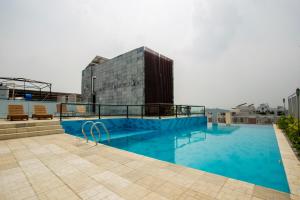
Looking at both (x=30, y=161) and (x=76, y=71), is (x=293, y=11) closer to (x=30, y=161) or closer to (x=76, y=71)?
(x=30, y=161)

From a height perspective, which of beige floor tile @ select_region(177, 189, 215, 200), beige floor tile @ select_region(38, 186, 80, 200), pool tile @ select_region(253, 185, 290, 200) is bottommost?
beige floor tile @ select_region(38, 186, 80, 200)

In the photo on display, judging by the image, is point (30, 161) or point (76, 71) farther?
point (76, 71)

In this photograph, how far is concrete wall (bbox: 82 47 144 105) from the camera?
12406 millimetres

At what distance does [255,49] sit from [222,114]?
646 centimetres

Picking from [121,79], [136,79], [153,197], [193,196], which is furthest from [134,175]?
[121,79]

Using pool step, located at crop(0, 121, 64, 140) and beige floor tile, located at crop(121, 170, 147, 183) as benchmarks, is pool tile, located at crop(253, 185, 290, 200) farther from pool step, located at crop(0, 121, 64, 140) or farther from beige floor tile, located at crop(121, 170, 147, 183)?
pool step, located at crop(0, 121, 64, 140)

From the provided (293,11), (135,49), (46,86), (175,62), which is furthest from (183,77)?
(46,86)

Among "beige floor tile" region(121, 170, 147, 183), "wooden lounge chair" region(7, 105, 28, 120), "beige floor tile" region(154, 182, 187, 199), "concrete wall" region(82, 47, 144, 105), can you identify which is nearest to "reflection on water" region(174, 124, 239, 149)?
"beige floor tile" region(121, 170, 147, 183)

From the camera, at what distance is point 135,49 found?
12.9m

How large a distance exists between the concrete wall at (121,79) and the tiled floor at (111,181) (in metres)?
9.10

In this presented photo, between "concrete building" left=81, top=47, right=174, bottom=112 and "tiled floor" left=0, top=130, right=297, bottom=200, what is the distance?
9.08 metres

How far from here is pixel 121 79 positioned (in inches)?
547

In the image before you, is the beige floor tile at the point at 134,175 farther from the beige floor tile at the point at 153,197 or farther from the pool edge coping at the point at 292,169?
the pool edge coping at the point at 292,169

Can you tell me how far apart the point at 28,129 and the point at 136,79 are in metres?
8.22
